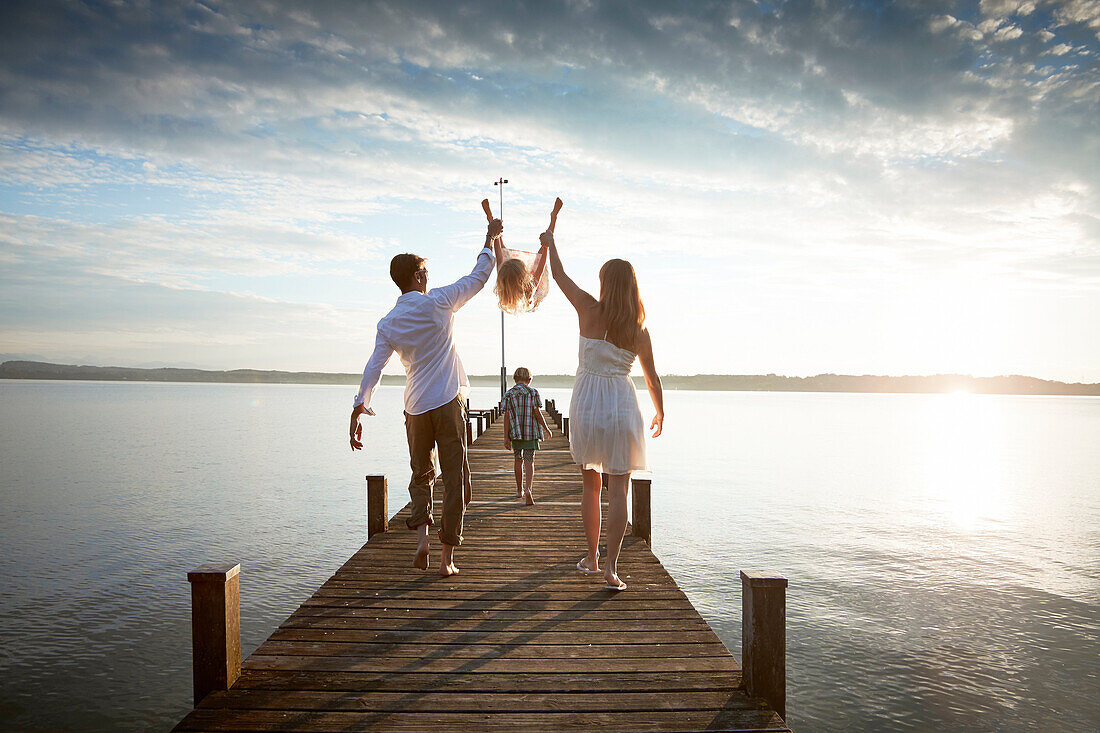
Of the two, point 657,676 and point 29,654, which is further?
point 29,654

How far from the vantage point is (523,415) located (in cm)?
880

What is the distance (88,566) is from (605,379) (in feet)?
40.7

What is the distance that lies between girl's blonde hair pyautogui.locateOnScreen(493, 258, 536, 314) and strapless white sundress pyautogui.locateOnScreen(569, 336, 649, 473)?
1.64 feet

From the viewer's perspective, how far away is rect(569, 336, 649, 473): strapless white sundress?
15.4 ft

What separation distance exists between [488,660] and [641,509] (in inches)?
143

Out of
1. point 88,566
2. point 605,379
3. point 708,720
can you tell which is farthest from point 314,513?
point 708,720

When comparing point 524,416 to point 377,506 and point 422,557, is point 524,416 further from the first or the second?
point 422,557

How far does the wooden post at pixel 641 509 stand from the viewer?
7082 millimetres

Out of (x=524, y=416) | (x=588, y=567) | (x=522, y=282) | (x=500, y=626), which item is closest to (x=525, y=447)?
(x=524, y=416)

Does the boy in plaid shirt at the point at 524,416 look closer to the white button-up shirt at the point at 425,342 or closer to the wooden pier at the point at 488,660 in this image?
Result: the wooden pier at the point at 488,660

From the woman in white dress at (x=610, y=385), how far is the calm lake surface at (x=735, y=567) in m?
4.02

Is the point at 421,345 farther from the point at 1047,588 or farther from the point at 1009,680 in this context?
the point at 1047,588

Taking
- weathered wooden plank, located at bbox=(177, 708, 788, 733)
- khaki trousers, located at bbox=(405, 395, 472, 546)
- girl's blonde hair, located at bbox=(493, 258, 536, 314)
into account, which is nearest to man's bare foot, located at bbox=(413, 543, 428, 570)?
khaki trousers, located at bbox=(405, 395, 472, 546)

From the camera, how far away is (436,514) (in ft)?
29.0
